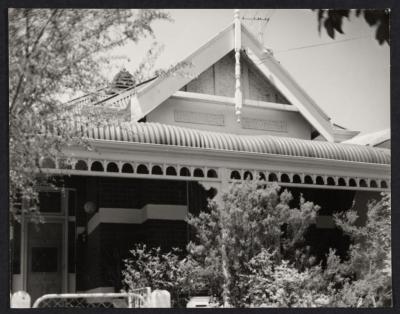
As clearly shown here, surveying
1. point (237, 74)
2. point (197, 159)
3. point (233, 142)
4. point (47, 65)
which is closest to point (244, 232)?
point (197, 159)

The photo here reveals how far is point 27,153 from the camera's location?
8.03 meters

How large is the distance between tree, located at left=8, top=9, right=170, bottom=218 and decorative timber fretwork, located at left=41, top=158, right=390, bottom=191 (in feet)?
2.12

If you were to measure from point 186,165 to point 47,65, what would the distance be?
2.51 meters

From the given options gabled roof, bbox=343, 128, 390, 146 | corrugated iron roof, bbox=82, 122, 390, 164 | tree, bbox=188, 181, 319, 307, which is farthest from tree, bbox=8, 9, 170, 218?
gabled roof, bbox=343, 128, 390, 146

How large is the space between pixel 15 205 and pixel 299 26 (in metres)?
3.82

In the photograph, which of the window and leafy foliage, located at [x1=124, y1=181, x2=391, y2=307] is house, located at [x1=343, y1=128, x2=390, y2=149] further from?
the window

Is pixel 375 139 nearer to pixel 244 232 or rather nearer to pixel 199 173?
pixel 244 232

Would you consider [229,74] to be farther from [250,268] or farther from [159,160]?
[250,268]

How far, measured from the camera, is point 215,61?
10.2m

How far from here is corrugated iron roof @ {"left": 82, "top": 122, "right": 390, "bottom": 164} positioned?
9367mm

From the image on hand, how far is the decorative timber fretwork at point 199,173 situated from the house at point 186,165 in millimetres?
18

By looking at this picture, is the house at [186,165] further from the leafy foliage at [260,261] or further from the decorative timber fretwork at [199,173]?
the leafy foliage at [260,261]

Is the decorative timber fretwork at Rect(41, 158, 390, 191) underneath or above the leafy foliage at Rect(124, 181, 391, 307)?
above

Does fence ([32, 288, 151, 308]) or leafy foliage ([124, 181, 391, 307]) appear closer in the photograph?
fence ([32, 288, 151, 308])
